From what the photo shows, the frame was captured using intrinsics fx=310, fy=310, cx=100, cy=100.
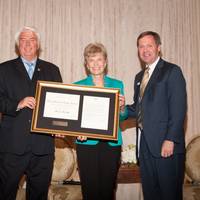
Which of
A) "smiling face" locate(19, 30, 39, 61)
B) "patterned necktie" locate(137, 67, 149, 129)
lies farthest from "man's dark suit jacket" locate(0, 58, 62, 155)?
"patterned necktie" locate(137, 67, 149, 129)

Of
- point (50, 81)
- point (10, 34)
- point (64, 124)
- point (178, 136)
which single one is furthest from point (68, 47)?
point (178, 136)

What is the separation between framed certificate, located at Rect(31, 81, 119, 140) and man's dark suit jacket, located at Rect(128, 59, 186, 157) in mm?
312

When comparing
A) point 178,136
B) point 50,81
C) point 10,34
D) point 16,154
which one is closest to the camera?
point 178,136

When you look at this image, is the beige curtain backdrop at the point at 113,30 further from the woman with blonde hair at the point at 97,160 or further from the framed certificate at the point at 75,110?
the framed certificate at the point at 75,110

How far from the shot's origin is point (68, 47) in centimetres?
461

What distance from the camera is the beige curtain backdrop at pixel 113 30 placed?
14.9 feet

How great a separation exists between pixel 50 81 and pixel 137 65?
6.17ft

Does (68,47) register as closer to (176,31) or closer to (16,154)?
(176,31)

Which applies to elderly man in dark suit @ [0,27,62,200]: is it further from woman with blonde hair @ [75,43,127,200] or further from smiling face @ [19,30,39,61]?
woman with blonde hair @ [75,43,127,200]

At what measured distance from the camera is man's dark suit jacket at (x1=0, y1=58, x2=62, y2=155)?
3.07 m

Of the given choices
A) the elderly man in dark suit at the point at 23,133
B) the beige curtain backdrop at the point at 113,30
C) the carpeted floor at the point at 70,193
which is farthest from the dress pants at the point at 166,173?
the beige curtain backdrop at the point at 113,30

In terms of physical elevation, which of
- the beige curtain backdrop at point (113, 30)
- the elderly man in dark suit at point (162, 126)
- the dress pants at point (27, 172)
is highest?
the beige curtain backdrop at point (113, 30)

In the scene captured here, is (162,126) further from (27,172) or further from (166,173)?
(27,172)

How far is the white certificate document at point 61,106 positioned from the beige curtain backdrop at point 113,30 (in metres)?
1.61
